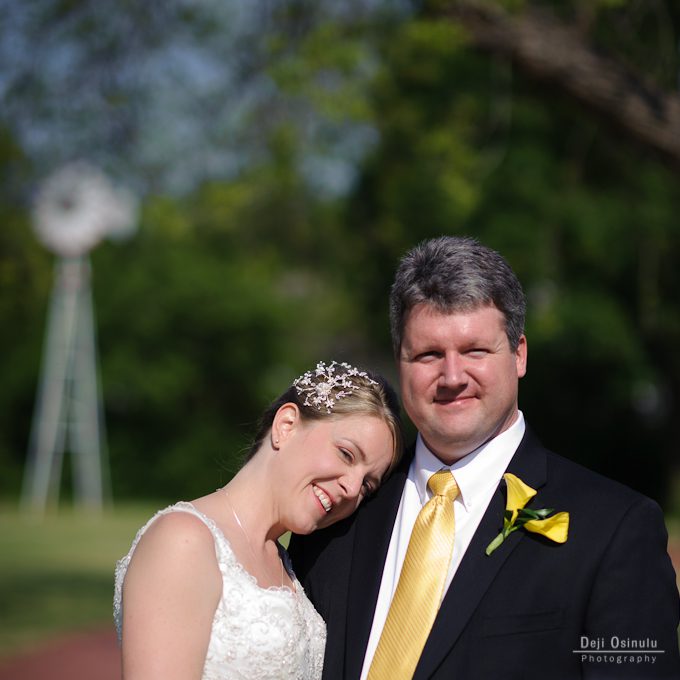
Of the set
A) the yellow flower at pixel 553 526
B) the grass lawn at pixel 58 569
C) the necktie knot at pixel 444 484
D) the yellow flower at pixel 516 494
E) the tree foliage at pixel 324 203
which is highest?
the tree foliage at pixel 324 203

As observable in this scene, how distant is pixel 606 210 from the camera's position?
18.9 m

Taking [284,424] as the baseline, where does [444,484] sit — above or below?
below

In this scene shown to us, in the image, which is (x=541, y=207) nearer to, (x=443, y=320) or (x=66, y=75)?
(x=66, y=75)

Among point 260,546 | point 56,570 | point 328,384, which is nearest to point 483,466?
point 328,384

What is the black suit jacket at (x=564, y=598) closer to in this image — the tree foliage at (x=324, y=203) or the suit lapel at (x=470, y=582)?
the suit lapel at (x=470, y=582)

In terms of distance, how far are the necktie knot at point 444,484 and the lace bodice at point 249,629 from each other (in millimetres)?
611

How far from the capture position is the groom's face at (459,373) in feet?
10.1

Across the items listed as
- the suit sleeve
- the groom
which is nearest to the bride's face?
the groom

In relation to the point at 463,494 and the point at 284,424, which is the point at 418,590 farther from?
the point at 284,424

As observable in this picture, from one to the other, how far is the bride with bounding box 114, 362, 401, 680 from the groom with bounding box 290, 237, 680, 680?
0.48 feet

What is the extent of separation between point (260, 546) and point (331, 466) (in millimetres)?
377

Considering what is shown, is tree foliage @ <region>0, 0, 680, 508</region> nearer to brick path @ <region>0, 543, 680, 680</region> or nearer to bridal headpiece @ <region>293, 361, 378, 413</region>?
bridal headpiece @ <region>293, 361, 378, 413</region>

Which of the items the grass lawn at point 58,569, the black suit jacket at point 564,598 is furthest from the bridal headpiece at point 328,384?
the grass lawn at point 58,569

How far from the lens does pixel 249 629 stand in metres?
3.23
